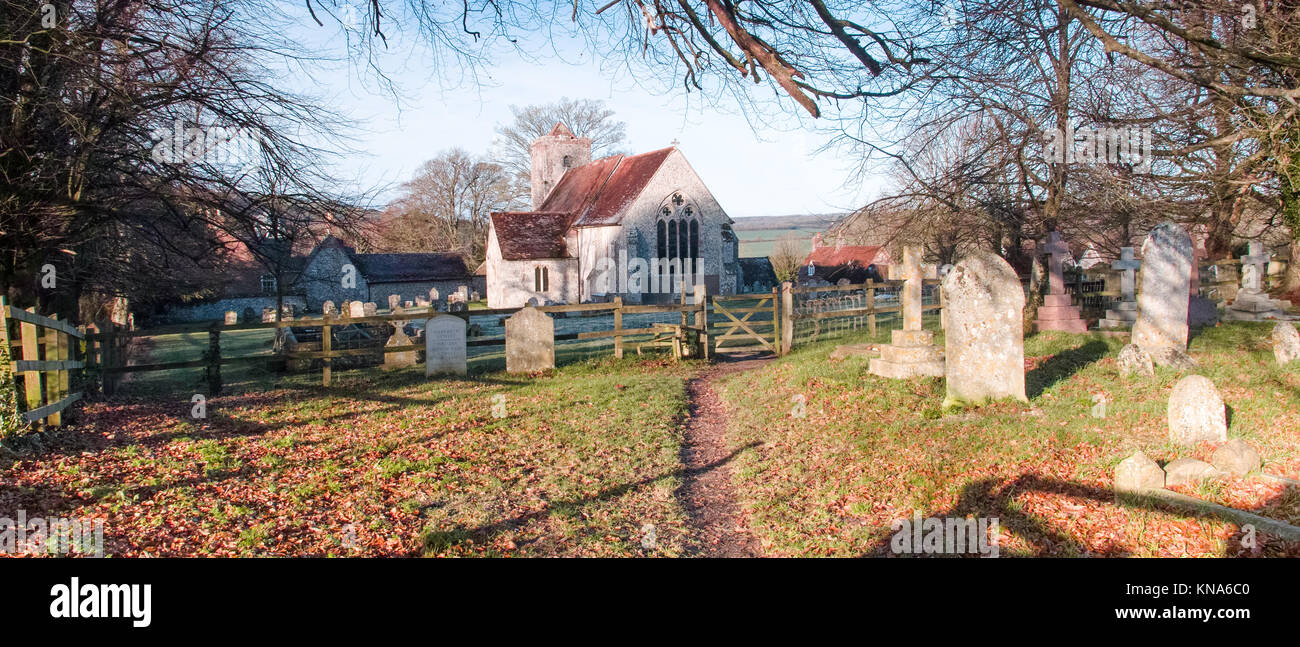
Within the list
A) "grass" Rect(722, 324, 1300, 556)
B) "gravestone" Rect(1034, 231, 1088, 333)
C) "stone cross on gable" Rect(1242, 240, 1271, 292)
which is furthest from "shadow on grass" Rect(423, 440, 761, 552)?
"stone cross on gable" Rect(1242, 240, 1271, 292)

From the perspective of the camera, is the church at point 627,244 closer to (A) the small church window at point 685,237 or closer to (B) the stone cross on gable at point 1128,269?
(A) the small church window at point 685,237

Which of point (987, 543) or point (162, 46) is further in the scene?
point (162, 46)

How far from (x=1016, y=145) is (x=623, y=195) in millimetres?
28849

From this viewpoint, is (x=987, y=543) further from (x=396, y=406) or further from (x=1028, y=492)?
(x=396, y=406)

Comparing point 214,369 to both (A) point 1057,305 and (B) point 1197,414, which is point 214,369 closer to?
(B) point 1197,414

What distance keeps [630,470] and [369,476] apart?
2.59 m

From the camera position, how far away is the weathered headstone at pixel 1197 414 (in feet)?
22.5

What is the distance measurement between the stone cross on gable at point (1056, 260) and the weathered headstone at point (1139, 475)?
1266cm

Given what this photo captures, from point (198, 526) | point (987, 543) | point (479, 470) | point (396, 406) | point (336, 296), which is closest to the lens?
point (987, 543)

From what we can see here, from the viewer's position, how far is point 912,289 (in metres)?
12.6

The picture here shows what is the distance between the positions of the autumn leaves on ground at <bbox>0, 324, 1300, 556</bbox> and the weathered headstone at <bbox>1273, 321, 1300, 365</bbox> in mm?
229

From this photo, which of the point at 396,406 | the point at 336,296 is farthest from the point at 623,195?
the point at 396,406

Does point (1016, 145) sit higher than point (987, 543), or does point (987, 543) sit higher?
point (1016, 145)

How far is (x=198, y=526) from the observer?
5766 millimetres
